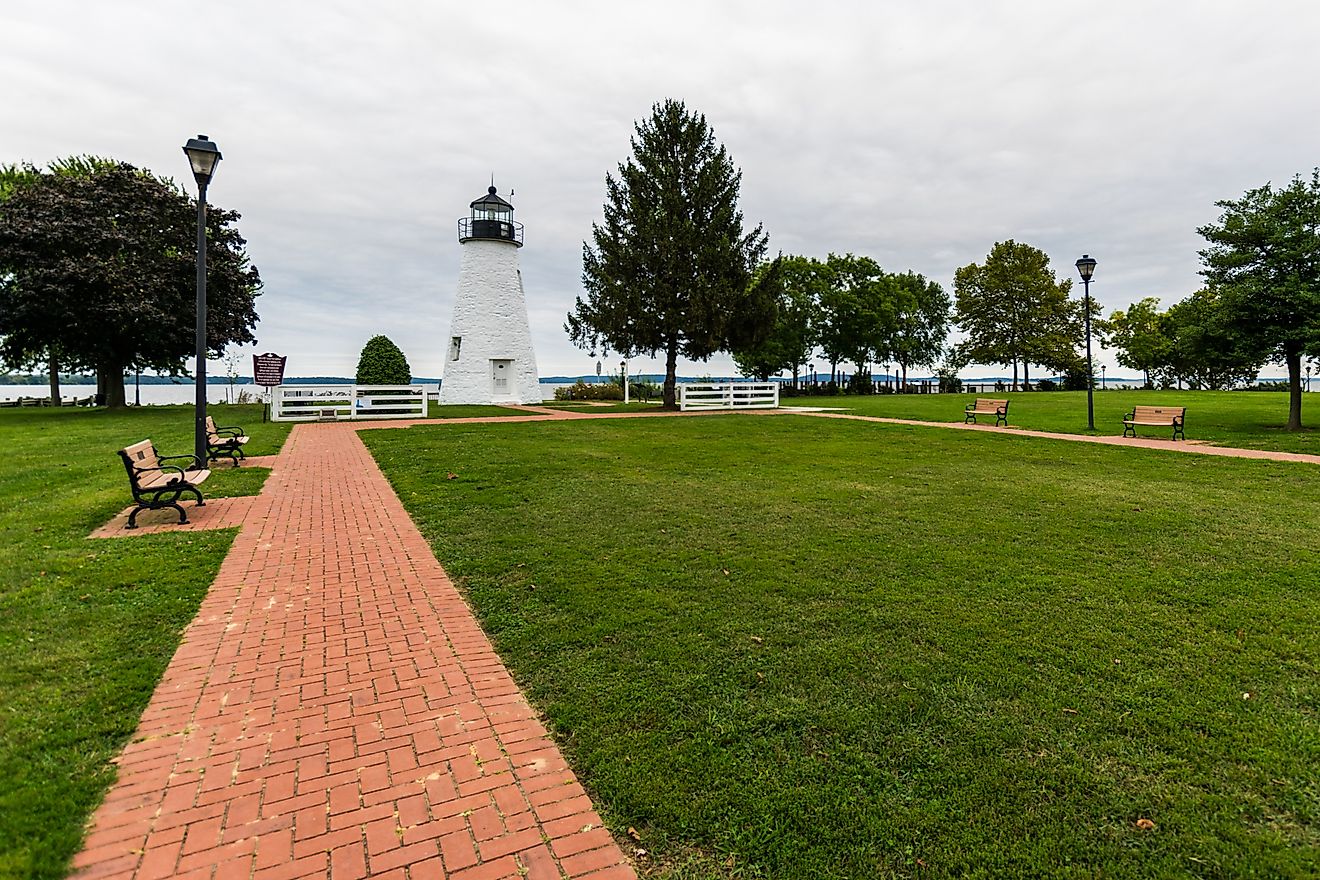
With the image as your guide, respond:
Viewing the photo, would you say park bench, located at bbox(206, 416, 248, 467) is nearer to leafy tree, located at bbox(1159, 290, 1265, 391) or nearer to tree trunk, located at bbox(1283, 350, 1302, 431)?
leafy tree, located at bbox(1159, 290, 1265, 391)

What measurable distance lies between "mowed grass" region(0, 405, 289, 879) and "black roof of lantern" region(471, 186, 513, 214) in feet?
82.4

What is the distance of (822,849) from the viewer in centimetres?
231

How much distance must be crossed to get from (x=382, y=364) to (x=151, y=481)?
2548 centimetres

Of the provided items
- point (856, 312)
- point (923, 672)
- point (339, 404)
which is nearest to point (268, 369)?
point (339, 404)

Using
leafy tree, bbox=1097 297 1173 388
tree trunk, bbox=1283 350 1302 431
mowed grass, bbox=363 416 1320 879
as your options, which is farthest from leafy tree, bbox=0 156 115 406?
leafy tree, bbox=1097 297 1173 388

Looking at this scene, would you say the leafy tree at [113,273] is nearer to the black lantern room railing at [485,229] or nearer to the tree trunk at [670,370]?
the black lantern room railing at [485,229]

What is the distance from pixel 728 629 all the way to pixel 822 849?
1.91 meters

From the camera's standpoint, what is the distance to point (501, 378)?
32.2 metres

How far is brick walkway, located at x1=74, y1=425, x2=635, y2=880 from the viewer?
90.7 inches

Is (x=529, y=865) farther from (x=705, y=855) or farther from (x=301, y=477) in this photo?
(x=301, y=477)

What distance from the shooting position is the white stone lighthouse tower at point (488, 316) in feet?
103

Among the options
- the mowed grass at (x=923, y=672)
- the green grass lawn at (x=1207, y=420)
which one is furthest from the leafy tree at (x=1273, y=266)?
the mowed grass at (x=923, y=672)

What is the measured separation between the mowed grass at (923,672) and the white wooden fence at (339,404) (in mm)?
16560

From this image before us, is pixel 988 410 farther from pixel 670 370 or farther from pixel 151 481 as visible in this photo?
pixel 151 481
